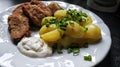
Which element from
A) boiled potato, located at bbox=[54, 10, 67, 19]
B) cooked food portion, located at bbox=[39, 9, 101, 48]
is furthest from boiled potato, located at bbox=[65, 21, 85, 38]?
boiled potato, located at bbox=[54, 10, 67, 19]

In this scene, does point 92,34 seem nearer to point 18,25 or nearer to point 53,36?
point 53,36

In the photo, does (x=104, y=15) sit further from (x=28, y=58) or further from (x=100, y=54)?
(x=28, y=58)

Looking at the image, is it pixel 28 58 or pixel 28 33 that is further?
pixel 28 33

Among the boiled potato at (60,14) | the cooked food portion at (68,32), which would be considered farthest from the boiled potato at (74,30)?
the boiled potato at (60,14)

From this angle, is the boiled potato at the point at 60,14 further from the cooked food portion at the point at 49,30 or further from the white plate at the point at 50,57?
the white plate at the point at 50,57

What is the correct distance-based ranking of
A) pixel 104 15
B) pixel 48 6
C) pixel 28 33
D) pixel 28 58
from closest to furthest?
1. pixel 28 58
2. pixel 28 33
3. pixel 48 6
4. pixel 104 15

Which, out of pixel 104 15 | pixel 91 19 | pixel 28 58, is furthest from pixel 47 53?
pixel 104 15

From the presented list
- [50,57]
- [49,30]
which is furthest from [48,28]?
[50,57]

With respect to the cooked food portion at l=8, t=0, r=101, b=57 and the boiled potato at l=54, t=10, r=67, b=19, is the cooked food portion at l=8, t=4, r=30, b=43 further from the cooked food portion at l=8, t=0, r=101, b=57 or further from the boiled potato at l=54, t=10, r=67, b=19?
the boiled potato at l=54, t=10, r=67, b=19
